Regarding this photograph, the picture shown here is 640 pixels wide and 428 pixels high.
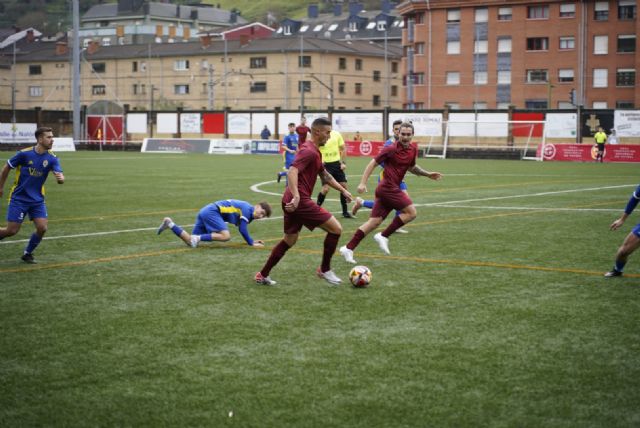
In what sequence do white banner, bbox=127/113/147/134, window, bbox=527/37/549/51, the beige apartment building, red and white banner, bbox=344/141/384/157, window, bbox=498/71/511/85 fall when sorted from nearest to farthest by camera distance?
red and white banner, bbox=344/141/384/157
white banner, bbox=127/113/147/134
window, bbox=527/37/549/51
window, bbox=498/71/511/85
the beige apartment building

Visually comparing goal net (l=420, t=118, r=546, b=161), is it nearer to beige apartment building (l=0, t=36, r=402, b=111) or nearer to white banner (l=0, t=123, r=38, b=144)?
white banner (l=0, t=123, r=38, b=144)

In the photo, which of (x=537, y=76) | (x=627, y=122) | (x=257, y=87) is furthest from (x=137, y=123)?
(x=627, y=122)

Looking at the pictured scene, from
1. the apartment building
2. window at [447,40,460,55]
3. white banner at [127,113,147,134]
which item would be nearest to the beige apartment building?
the apartment building

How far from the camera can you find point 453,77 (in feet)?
267

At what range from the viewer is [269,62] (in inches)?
3666

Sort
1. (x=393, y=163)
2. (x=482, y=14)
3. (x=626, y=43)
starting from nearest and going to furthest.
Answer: (x=393, y=163) < (x=626, y=43) < (x=482, y=14)

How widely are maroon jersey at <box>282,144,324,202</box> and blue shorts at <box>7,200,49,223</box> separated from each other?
4.08 meters

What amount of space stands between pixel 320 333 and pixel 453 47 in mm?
76624

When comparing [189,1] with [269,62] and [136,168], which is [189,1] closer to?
[269,62]

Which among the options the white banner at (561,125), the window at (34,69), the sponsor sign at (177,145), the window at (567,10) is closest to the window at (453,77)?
the window at (567,10)

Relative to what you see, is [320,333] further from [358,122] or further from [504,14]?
[504,14]

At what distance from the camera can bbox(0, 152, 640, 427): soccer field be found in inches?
228

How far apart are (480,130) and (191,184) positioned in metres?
31.4

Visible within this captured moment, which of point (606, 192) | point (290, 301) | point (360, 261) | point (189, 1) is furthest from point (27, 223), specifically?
point (189, 1)
